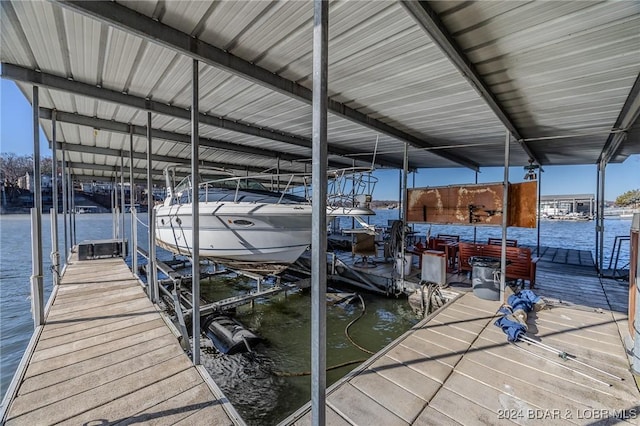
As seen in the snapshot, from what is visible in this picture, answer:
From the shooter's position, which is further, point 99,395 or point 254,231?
point 254,231

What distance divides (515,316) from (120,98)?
598 centimetres

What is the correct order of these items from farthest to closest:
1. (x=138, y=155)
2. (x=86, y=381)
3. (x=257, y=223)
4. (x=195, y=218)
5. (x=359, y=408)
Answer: (x=138, y=155)
(x=257, y=223)
(x=195, y=218)
(x=86, y=381)
(x=359, y=408)

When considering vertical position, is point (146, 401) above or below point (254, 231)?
below

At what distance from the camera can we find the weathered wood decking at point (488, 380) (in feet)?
6.58

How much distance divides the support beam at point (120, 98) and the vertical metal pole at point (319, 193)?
3421 mm

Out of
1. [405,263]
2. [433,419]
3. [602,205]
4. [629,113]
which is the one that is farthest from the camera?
[405,263]

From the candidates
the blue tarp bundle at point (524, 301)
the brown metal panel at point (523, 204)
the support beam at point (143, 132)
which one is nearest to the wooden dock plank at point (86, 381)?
the support beam at point (143, 132)

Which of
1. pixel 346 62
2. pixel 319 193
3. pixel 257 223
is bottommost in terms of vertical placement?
pixel 257 223

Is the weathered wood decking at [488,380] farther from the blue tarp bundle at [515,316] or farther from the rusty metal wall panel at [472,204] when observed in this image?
the rusty metal wall panel at [472,204]

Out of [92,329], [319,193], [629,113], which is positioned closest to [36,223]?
[92,329]

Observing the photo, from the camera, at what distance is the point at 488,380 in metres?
2.41

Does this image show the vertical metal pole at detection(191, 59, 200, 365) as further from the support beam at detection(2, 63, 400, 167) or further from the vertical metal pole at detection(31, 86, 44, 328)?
the vertical metal pole at detection(31, 86, 44, 328)

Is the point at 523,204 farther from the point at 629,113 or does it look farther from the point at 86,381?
the point at 86,381

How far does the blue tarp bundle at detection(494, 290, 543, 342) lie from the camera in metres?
3.12
